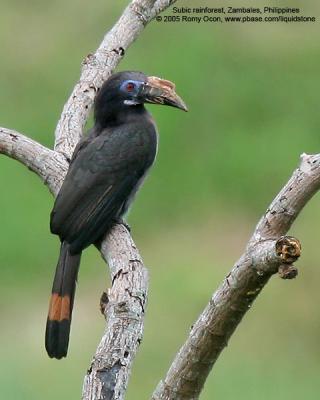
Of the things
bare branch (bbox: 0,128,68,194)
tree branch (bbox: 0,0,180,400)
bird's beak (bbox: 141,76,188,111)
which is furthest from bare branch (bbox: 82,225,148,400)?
bird's beak (bbox: 141,76,188,111)

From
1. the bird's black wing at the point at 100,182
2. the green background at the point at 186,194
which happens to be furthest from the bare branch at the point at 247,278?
the green background at the point at 186,194

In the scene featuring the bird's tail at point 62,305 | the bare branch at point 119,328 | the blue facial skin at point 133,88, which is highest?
the blue facial skin at point 133,88

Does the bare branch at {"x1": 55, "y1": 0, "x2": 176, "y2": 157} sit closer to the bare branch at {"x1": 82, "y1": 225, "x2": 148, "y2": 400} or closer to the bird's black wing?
the bird's black wing

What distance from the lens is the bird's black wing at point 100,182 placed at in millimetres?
6117

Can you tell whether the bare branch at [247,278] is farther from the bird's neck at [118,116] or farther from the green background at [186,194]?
the green background at [186,194]

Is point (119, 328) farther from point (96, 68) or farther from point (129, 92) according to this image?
point (96, 68)

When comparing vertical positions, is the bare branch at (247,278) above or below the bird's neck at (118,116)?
below

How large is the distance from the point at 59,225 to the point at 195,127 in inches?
262

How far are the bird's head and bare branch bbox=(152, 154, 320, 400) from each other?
5.19 ft

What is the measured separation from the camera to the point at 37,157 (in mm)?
6156

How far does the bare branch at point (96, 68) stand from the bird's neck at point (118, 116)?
72 mm

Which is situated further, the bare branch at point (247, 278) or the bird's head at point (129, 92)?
the bird's head at point (129, 92)

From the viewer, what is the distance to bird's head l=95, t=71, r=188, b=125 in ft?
20.9

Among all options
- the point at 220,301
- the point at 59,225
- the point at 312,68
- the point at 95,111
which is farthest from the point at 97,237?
the point at 312,68
